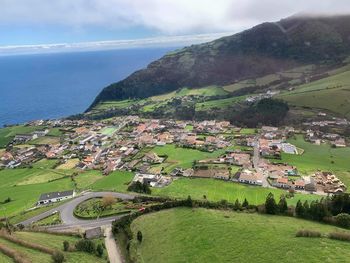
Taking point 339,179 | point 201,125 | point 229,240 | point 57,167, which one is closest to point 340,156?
point 339,179

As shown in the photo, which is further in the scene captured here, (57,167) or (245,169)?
(57,167)

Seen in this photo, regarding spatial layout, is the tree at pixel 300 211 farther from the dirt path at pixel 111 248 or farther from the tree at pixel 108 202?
A: the tree at pixel 108 202

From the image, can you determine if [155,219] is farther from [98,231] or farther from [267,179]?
[267,179]

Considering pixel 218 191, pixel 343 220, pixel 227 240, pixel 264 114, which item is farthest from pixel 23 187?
pixel 264 114

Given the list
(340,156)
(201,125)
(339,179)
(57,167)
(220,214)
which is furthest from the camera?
(201,125)

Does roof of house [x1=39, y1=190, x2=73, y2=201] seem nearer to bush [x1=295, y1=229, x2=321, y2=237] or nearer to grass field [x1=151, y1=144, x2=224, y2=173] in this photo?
grass field [x1=151, y1=144, x2=224, y2=173]

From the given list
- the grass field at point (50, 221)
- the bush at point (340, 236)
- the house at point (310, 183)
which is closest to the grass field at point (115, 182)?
the grass field at point (50, 221)

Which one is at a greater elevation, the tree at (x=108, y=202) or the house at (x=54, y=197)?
the tree at (x=108, y=202)
